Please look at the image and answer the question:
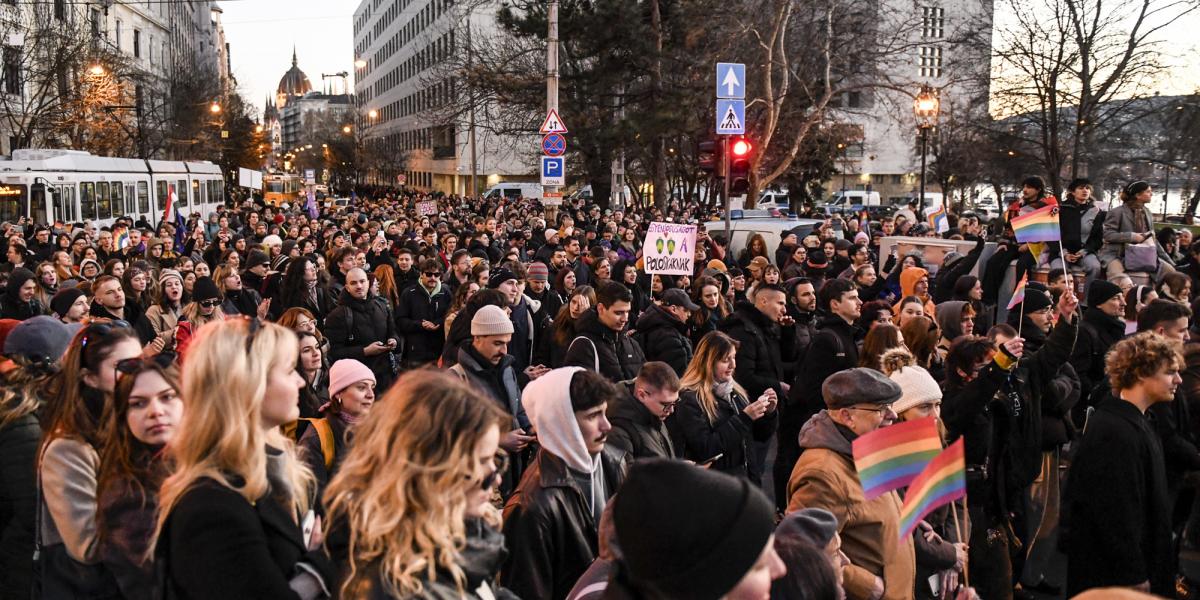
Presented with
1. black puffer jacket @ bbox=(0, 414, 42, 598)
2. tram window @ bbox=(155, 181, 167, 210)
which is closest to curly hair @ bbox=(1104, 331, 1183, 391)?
black puffer jacket @ bbox=(0, 414, 42, 598)

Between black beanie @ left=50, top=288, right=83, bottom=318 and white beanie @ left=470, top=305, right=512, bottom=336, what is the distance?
10.9 feet

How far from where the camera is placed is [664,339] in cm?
770

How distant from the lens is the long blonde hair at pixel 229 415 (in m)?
2.56

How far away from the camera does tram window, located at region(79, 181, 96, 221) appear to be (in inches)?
1008

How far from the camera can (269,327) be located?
9.41 feet

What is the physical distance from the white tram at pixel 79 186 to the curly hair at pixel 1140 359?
23.4 metres

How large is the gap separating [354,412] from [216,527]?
223 centimetres

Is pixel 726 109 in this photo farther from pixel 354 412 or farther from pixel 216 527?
pixel 216 527

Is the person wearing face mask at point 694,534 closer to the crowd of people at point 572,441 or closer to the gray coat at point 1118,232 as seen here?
the crowd of people at point 572,441

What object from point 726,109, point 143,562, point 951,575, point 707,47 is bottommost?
point 951,575

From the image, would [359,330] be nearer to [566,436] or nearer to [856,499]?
[566,436]

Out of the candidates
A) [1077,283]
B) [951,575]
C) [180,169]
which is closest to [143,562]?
[951,575]

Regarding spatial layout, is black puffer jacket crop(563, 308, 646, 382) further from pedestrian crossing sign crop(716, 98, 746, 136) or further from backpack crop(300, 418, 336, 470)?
pedestrian crossing sign crop(716, 98, 746, 136)

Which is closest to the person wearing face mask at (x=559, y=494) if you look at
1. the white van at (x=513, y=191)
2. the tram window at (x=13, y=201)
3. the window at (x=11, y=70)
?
the tram window at (x=13, y=201)
